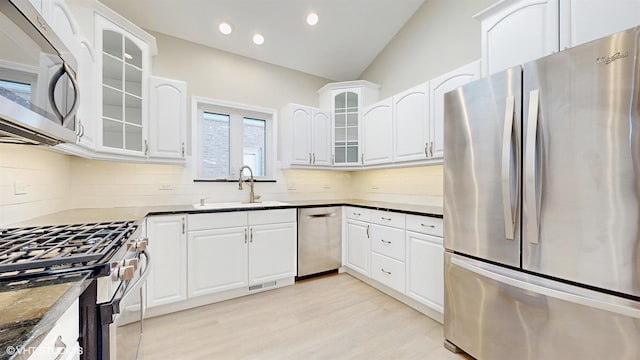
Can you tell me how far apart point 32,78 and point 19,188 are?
3.91 feet

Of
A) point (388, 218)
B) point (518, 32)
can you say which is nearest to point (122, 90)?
point (388, 218)

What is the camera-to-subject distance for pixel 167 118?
2527 mm

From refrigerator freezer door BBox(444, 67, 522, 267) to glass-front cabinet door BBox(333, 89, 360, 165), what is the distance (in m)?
1.76

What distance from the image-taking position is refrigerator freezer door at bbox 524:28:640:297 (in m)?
1.07

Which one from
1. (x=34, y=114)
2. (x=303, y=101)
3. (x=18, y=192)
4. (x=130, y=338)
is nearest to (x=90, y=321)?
(x=130, y=338)

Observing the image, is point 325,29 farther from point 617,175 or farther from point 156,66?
point 617,175

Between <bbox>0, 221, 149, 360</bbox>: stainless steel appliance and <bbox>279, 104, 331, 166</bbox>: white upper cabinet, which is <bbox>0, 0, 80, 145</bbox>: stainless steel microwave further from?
<bbox>279, 104, 331, 166</bbox>: white upper cabinet

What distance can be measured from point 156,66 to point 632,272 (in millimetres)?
3905

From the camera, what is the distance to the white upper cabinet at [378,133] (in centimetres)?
302

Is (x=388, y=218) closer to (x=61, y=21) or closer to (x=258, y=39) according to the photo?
(x=258, y=39)

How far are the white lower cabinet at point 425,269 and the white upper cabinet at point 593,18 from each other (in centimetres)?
155

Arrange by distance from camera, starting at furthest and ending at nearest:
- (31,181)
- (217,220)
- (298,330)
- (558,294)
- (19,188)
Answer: (217,220) < (298,330) < (31,181) < (19,188) < (558,294)

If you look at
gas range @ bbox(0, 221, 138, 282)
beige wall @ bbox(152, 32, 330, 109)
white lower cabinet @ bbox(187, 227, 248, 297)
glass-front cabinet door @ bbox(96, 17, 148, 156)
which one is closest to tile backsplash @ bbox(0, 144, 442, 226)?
glass-front cabinet door @ bbox(96, 17, 148, 156)

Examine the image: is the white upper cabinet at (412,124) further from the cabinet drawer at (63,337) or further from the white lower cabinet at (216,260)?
the cabinet drawer at (63,337)
